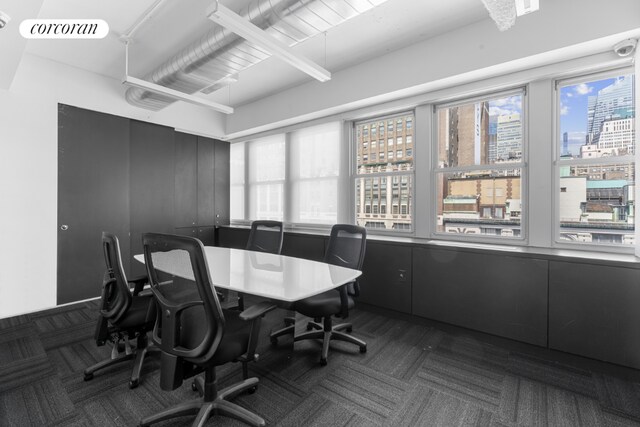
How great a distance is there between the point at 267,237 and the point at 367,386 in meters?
1.86

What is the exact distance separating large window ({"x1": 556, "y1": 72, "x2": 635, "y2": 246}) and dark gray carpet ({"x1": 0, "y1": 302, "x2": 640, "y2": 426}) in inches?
44.1

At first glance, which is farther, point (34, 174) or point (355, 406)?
point (34, 174)

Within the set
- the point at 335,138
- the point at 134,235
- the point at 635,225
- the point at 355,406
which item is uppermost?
the point at 335,138

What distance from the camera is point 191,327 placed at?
159 centimetres

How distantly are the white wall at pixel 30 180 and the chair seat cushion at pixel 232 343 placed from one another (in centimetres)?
318

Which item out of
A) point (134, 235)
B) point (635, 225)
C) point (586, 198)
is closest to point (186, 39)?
point (134, 235)

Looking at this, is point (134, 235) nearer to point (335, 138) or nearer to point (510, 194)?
point (335, 138)

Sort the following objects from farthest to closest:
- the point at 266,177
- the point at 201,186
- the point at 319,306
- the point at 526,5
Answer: the point at 266,177, the point at 201,186, the point at 319,306, the point at 526,5

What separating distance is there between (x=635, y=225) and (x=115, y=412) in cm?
393

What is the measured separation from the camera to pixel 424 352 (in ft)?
8.33

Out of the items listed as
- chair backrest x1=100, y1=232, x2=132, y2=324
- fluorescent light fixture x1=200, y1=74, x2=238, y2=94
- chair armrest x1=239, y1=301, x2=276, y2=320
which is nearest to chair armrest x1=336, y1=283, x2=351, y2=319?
chair armrest x1=239, y1=301, x2=276, y2=320

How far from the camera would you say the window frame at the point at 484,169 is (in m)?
2.83

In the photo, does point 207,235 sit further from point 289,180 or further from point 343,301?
point 343,301

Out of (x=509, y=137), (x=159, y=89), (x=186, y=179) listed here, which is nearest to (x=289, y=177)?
(x=186, y=179)
